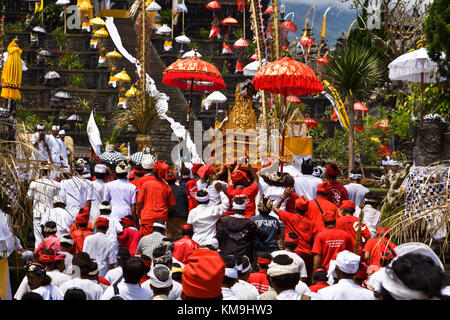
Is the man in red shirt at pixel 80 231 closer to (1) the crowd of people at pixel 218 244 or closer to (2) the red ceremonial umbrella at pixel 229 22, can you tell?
(1) the crowd of people at pixel 218 244

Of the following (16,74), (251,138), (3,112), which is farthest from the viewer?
(16,74)

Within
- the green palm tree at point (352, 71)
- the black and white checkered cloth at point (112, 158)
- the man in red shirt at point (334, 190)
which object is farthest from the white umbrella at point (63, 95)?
the man in red shirt at point (334, 190)

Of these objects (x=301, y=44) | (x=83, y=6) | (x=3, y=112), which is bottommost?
(x=3, y=112)

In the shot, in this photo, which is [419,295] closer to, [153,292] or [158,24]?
[153,292]

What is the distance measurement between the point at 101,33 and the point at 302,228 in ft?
79.2

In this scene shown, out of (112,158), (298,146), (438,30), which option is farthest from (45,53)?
(438,30)

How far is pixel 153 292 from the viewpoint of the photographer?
529cm

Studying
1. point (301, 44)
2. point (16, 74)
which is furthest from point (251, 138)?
point (301, 44)

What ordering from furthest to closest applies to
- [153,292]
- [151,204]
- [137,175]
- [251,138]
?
[251,138]
[137,175]
[151,204]
[153,292]

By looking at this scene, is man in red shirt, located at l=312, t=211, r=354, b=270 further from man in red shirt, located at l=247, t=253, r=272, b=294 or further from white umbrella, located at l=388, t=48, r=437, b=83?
white umbrella, located at l=388, t=48, r=437, b=83

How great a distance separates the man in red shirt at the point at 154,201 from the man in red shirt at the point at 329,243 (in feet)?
7.76

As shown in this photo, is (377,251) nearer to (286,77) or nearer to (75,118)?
(286,77)

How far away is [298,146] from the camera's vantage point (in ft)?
43.8

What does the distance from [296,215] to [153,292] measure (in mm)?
2987
